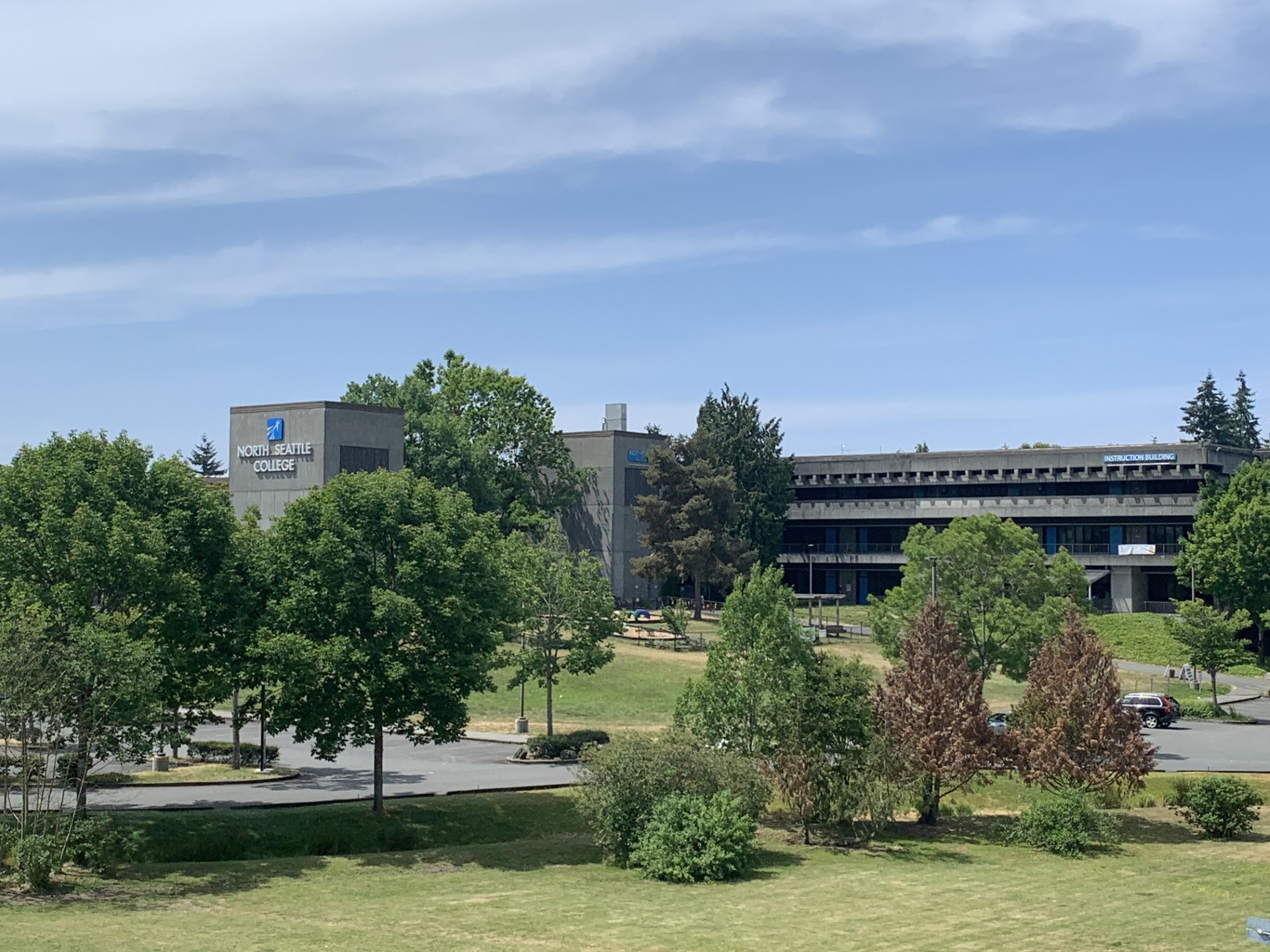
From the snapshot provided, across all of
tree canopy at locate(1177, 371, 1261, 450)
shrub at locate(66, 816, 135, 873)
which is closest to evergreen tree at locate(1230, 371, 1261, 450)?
tree canopy at locate(1177, 371, 1261, 450)

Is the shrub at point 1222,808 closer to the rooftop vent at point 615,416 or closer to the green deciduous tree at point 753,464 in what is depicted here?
the green deciduous tree at point 753,464

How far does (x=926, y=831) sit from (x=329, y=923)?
64.1 feet

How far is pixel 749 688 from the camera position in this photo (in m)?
40.9

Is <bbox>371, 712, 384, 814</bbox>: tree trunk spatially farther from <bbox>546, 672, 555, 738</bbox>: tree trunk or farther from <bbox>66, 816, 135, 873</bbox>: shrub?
<bbox>546, 672, 555, 738</bbox>: tree trunk

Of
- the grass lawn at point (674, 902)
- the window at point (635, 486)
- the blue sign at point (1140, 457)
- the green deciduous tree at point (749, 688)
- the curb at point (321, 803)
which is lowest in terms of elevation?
the grass lawn at point (674, 902)

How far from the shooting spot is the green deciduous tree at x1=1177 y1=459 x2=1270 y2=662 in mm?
90688

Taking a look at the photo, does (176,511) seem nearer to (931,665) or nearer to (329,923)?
(329,923)

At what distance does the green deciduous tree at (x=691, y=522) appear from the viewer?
101625 millimetres

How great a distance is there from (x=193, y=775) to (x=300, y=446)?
53.2 m

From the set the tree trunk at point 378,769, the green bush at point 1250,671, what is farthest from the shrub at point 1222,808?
the green bush at point 1250,671

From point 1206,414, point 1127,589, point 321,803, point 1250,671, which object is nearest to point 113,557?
point 321,803

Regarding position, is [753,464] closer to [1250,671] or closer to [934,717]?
[1250,671]

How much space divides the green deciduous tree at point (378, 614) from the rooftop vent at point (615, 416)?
87267 mm

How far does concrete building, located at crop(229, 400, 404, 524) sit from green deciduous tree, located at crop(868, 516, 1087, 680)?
47.0 metres
